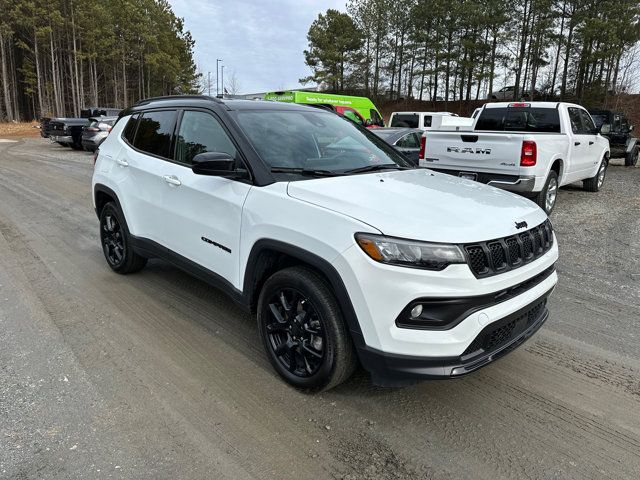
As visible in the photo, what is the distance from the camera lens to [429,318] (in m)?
2.41

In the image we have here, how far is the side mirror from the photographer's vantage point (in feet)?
10.4

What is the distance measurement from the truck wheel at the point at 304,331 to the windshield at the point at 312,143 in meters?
0.88

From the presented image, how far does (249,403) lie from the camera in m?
2.86

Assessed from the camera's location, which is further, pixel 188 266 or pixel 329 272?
pixel 188 266

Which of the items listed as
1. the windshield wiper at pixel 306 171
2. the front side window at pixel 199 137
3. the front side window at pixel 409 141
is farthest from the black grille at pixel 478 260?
the front side window at pixel 409 141

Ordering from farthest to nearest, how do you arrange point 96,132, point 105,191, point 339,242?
point 96,132
point 105,191
point 339,242

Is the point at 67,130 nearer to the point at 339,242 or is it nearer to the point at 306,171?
the point at 306,171

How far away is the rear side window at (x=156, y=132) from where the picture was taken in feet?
13.8

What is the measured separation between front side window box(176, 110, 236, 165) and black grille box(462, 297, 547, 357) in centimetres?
203

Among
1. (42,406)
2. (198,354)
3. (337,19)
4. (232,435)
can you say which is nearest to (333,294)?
(232,435)

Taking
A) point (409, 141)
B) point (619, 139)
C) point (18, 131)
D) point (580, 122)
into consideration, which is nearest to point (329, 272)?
point (580, 122)

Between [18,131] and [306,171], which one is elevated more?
[306,171]

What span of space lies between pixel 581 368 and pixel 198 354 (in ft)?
8.88

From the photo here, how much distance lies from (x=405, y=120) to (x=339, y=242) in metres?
22.0
